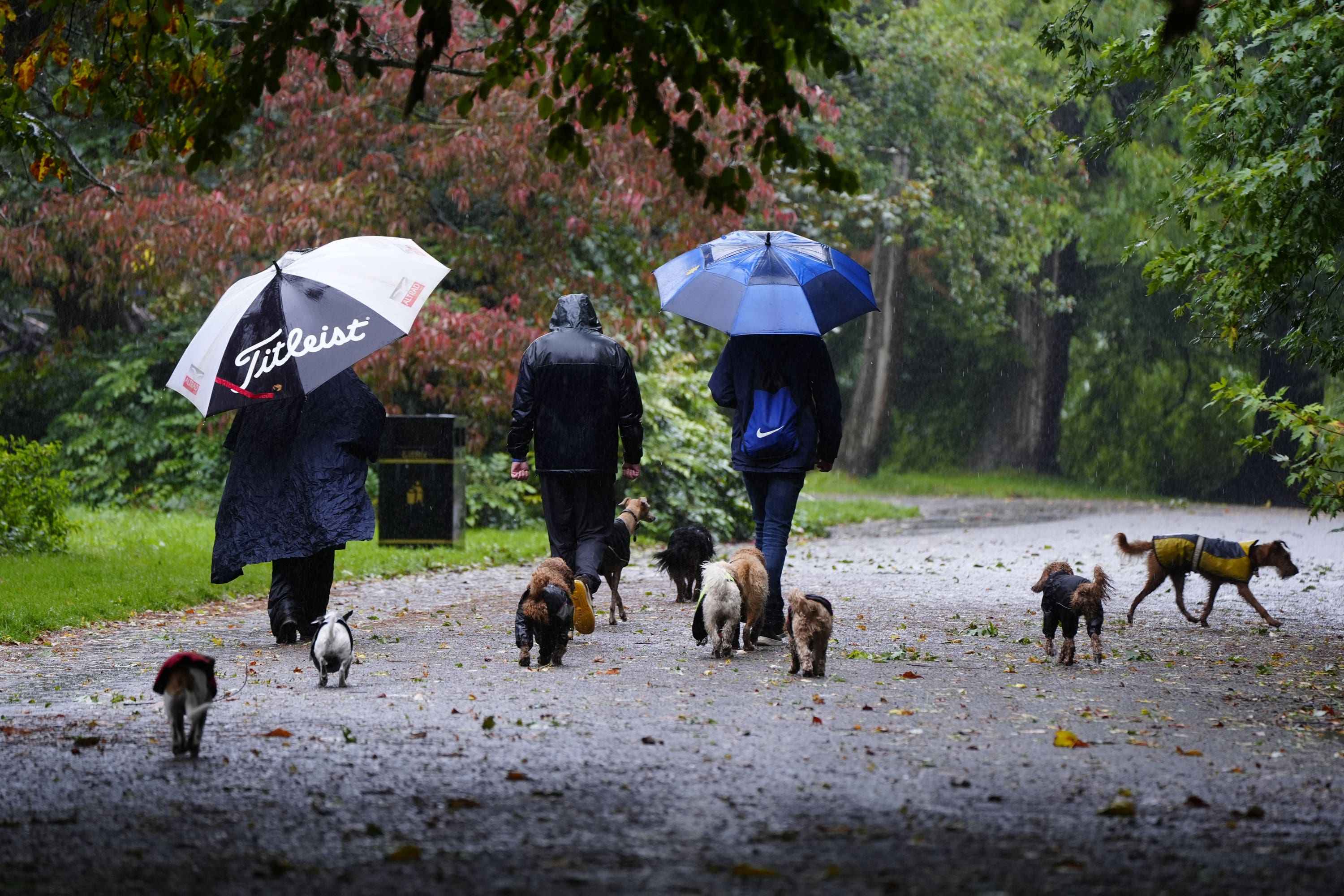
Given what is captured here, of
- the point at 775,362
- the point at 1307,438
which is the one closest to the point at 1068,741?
the point at 775,362

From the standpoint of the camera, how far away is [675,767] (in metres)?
5.00

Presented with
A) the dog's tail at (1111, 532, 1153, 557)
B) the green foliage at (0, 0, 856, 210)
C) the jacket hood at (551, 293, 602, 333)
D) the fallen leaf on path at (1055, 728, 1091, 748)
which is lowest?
the fallen leaf on path at (1055, 728, 1091, 748)

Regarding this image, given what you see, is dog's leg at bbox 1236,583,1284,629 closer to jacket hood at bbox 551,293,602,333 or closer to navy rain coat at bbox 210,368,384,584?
jacket hood at bbox 551,293,602,333

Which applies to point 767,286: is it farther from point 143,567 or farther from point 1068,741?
point 143,567

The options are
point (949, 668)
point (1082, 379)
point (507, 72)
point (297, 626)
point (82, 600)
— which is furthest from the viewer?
point (1082, 379)

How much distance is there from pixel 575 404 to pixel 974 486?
23997 mm

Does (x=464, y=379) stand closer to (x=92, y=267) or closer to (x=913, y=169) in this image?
(x=92, y=267)

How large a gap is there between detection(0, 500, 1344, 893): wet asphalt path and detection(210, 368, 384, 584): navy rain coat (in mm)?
595

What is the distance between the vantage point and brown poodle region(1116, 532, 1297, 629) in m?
9.38

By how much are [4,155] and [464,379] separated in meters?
7.76

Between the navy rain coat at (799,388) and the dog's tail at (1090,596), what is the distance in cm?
145

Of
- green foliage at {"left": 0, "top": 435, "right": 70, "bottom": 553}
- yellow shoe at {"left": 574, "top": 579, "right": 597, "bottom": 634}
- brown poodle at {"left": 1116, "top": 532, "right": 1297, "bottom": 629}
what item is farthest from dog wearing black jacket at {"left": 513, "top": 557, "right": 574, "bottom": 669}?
green foliage at {"left": 0, "top": 435, "right": 70, "bottom": 553}

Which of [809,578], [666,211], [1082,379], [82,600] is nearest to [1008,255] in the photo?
[1082,379]

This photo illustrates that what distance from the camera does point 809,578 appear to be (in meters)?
12.7
